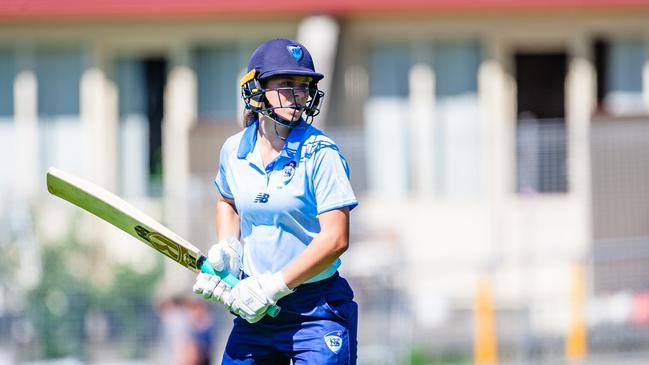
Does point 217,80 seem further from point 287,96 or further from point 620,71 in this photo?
point 287,96

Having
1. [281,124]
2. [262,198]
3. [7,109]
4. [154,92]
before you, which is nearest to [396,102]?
[154,92]

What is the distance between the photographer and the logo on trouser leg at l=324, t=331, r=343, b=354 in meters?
5.23

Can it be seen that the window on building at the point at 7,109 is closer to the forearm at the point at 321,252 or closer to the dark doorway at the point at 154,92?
the dark doorway at the point at 154,92

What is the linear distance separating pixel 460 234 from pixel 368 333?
4149 mm

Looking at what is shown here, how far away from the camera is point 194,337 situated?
1088 cm

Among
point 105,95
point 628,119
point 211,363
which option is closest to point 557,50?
point 628,119

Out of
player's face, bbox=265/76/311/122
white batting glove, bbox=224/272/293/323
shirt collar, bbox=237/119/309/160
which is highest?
player's face, bbox=265/76/311/122

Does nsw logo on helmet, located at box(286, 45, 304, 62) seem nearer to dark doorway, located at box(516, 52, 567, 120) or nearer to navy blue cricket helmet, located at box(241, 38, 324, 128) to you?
navy blue cricket helmet, located at box(241, 38, 324, 128)

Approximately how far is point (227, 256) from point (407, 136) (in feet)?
34.8

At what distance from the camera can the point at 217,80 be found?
17.0m

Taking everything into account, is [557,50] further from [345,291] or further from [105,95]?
[345,291]

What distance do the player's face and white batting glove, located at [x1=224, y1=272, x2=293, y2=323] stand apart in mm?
681

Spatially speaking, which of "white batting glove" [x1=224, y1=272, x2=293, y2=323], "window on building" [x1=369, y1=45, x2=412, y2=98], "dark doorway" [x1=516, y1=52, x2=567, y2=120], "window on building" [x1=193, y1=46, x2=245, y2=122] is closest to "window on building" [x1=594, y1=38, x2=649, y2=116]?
"dark doorway" [x1=516, y1=52, x2=567, y2=120]

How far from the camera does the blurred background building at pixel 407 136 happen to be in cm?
1279
